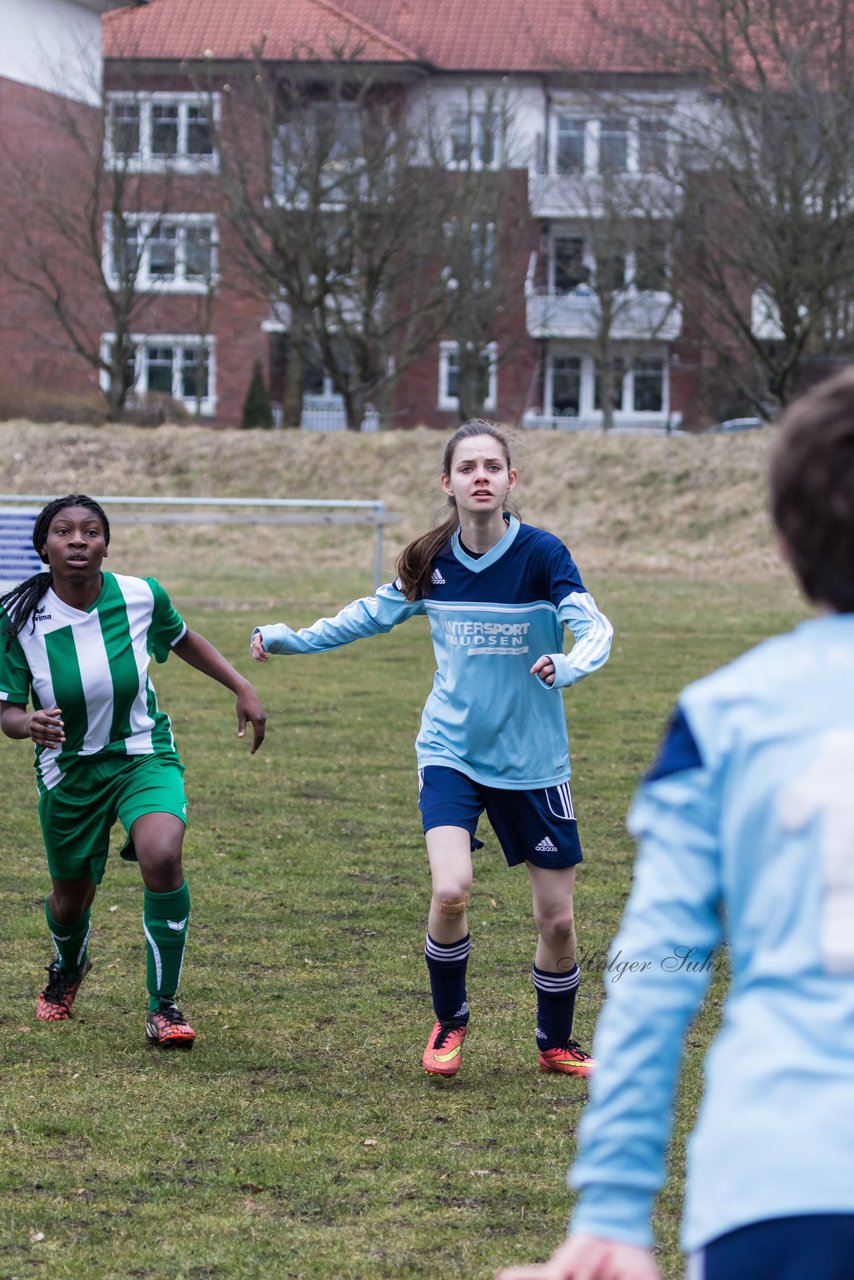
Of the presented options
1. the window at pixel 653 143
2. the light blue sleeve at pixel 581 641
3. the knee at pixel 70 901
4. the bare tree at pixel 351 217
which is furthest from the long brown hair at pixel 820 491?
the bare tree at pixel 351 217

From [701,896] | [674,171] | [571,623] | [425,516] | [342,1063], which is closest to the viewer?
[701,896]

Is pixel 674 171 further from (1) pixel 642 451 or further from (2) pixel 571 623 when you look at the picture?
(2) pixel 571 623

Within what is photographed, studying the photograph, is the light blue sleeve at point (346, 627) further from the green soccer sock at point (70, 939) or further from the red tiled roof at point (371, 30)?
the red tiled roof at point (371, 30)

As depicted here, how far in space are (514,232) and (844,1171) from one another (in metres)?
39.2

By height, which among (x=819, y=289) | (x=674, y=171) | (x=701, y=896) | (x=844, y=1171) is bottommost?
(x=844, y=1171)

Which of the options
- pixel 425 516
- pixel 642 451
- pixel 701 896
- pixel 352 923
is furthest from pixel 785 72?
pixel 701 896

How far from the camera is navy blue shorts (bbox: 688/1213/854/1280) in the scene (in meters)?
1.64

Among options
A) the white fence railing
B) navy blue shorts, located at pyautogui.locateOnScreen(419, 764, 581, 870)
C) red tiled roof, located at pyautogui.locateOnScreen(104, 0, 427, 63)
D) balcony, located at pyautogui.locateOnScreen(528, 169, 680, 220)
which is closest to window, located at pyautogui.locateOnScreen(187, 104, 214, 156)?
red tiled roof, located at pyautogui.locateOnScreen(104, 0, 427, 63)

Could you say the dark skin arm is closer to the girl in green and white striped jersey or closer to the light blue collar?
the girl in green and white striped jersey

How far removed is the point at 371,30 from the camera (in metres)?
46.6

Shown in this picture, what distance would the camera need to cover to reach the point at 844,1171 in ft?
5.41

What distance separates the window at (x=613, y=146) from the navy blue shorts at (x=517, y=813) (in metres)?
31.0

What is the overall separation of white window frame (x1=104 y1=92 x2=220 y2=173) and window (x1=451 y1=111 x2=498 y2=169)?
541cm

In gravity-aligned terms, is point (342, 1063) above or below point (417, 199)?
below
